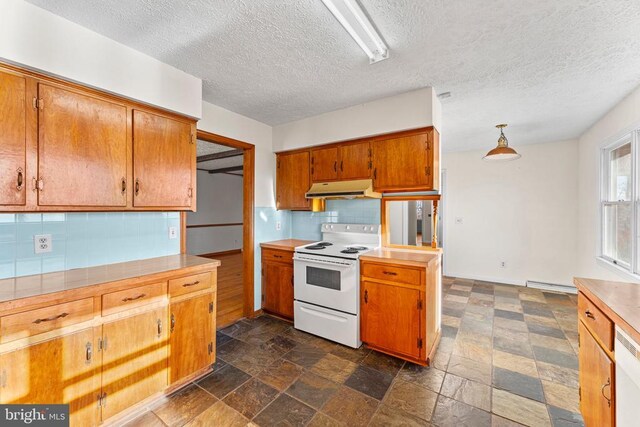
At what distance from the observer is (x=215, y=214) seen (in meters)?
7.41

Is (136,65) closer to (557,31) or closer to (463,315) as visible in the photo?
(557,31)

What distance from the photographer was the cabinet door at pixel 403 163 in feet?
8.57

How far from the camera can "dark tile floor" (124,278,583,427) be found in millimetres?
1765

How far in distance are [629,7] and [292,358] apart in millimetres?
3394

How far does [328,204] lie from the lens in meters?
3.61

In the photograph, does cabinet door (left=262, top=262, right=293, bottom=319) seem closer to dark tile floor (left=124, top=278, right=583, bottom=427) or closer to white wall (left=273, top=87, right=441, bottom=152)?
dark tile floor (left=124, top=278, right=583, bottom=427)

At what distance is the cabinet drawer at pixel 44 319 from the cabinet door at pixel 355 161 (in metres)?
2.52

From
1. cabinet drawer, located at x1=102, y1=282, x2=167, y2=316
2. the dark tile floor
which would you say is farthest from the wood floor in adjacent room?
cabinet drawer, located at x1=102, y1=282, x2=167, y2=316

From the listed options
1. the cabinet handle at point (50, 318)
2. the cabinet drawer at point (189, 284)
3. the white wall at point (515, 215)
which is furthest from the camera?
the white wall at point (515, 215)

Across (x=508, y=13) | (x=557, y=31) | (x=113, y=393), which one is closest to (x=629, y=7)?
(x=557, y=31)

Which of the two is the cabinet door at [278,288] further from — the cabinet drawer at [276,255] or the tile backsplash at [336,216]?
the tile backsplash at [336,216]

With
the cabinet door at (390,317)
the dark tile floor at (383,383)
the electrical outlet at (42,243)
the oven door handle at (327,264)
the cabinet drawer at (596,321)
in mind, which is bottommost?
the dark tile floor at (383,383)

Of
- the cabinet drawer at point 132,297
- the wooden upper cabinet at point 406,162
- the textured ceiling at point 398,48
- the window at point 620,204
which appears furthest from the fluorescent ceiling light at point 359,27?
the window at point 620,204

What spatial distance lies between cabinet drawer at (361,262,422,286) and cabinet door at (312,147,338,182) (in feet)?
3.97
